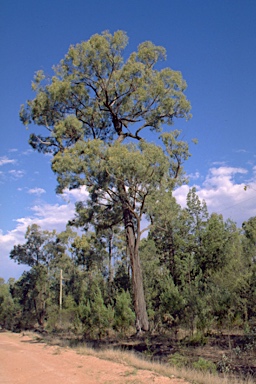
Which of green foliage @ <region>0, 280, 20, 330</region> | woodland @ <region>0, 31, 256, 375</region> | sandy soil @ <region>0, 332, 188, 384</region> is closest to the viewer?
sandy soil @ <region>0, 332, 188, 384</region>

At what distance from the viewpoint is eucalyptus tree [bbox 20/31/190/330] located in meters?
14.9

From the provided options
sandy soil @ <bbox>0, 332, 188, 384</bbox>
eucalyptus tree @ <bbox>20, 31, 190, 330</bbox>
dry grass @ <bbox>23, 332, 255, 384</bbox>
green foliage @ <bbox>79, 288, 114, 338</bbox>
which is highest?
eucalyptus tree @ <bbox>20, 31, 190, 330</bbox>

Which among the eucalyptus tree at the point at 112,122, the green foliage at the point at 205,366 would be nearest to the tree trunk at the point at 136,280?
the eucalyptus tree at the point at 112,122

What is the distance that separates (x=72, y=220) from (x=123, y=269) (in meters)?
8.05

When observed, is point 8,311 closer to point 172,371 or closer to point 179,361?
point 179,361

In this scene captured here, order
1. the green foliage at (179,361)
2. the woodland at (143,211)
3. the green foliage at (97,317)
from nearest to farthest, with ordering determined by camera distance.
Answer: the green foliage at (179,361) < the woodland at (143,211) < the green foliage at (97,317)

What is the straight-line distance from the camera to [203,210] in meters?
20.1

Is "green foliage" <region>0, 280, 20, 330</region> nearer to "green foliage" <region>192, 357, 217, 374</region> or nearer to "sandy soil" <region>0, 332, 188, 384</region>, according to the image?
"sandy soil" <region>0, 332, 188, 384</region>

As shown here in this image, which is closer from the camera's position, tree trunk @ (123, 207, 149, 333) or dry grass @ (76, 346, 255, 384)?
dry grass @ (76, 346, 255, 384)

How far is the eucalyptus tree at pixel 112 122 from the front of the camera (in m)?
14.9

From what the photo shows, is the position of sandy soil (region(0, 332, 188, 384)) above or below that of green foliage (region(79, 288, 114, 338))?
below

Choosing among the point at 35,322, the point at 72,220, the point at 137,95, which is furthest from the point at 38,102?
the point at 35,322

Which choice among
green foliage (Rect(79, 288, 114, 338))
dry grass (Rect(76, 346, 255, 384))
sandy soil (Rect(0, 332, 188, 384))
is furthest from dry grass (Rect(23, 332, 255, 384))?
green foliage (Rect(79, 288, 114, 338))

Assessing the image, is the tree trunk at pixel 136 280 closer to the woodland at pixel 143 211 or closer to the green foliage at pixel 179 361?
the woodland at pixel 143 211
